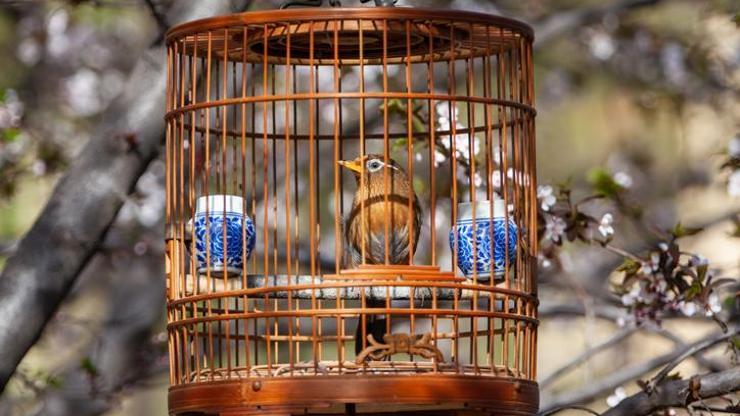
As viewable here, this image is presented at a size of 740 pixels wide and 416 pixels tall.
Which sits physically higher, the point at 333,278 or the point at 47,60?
the point at 47,60

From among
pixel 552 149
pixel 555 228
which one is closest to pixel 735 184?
pixel 555 228

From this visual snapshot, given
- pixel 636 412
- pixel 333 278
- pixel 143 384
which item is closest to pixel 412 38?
pixel 333 278

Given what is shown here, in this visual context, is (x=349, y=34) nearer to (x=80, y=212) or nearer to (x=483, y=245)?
(x=483, y=245)

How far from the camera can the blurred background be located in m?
9.19

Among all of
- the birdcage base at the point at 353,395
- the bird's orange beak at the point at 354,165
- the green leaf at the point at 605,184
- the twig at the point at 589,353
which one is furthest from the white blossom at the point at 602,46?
the birdcage base at the point at 353,395

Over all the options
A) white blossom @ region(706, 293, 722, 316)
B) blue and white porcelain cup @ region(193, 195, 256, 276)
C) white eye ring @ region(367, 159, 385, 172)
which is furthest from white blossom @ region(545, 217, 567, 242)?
blue and white porcelain cup @ region(193, 195, 256, 276)

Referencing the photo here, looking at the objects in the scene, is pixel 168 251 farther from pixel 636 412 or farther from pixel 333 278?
pixel 636 412

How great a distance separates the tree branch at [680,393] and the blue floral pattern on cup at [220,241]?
1592 mm

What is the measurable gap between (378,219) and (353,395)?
1.24 m

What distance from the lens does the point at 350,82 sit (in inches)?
412

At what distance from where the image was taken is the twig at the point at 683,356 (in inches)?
227

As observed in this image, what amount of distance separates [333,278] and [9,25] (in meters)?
7.89

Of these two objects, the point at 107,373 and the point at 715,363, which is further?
the point at 107,373

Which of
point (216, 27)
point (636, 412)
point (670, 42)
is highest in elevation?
point (670, 42)
